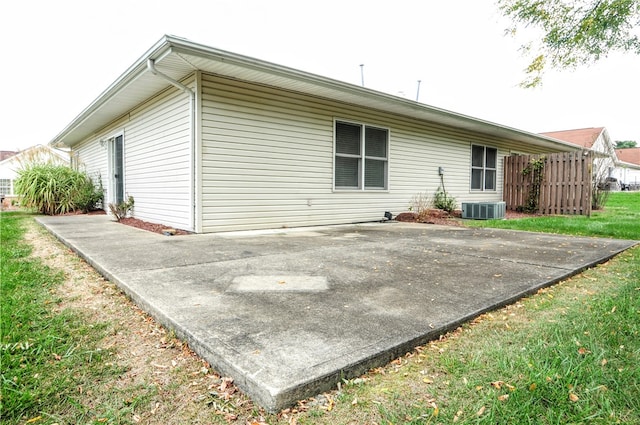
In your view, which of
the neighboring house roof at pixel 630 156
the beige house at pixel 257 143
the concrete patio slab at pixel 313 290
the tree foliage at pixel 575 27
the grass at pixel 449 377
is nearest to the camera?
the grass at pixel 449 377

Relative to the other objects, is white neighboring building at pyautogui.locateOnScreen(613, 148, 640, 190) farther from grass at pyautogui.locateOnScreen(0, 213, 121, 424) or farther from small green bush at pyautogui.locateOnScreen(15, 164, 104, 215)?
grass at pyautogui.locateOnScreen(0, 213, 121, 424)

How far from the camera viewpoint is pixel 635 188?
30547 mm

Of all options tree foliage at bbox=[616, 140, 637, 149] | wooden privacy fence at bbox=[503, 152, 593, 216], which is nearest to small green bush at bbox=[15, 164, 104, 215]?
wooden privacy fence at bbox=[503, 152, 593, 216]

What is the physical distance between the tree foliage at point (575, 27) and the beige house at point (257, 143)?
207 centimetres

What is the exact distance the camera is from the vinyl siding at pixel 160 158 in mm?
5605

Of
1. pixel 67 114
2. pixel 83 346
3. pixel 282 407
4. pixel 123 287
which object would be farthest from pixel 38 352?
pixel 67 114

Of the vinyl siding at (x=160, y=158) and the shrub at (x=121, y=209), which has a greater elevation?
the vinyl siding at (x=160, y=158)

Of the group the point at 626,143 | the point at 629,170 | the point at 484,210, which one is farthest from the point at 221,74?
the point at 626,143

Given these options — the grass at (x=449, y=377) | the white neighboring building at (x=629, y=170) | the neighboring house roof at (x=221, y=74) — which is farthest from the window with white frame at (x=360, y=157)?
the white neighboring building at (x=629, y=170)

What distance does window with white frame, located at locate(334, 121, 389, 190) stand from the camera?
23.4ft

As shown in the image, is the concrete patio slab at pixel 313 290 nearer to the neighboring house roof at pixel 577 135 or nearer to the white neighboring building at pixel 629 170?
the neighboring house roof at pixel 577 135

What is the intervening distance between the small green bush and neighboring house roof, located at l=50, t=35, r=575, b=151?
147 centimetres

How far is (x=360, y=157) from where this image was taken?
736cm

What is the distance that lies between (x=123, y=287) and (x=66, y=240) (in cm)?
265
